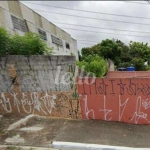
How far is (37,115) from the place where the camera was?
6785 millimetres

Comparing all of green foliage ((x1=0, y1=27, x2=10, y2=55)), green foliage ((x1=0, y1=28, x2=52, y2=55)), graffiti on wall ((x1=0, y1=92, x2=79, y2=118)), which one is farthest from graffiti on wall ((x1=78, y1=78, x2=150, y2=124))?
green foliage ((x1=0, y1=27, x2=10, y2=55))

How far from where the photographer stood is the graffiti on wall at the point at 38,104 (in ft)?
21.6

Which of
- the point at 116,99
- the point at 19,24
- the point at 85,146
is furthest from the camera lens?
the point at 19,24

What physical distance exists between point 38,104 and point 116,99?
2354mm

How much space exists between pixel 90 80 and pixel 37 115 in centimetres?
197

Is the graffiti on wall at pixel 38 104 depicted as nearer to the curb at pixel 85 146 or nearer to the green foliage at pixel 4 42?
the green foliage at pixel 4 42

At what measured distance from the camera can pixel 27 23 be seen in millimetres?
12172

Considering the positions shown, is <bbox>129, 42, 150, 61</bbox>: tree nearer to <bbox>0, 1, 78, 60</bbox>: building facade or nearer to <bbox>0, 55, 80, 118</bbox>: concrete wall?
<bbox>0, 1, 78, 60</bbox>: building facade

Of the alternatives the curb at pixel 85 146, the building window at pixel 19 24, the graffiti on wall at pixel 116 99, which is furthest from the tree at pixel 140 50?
the curb at pixel 85 146

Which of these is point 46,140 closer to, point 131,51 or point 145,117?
point 145,117

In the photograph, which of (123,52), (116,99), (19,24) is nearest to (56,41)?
(19,24)

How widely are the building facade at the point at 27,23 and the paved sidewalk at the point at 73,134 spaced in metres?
5.23

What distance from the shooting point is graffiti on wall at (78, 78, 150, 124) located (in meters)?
6.28

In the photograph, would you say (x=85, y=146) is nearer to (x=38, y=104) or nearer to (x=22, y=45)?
(x=38, y=104)
